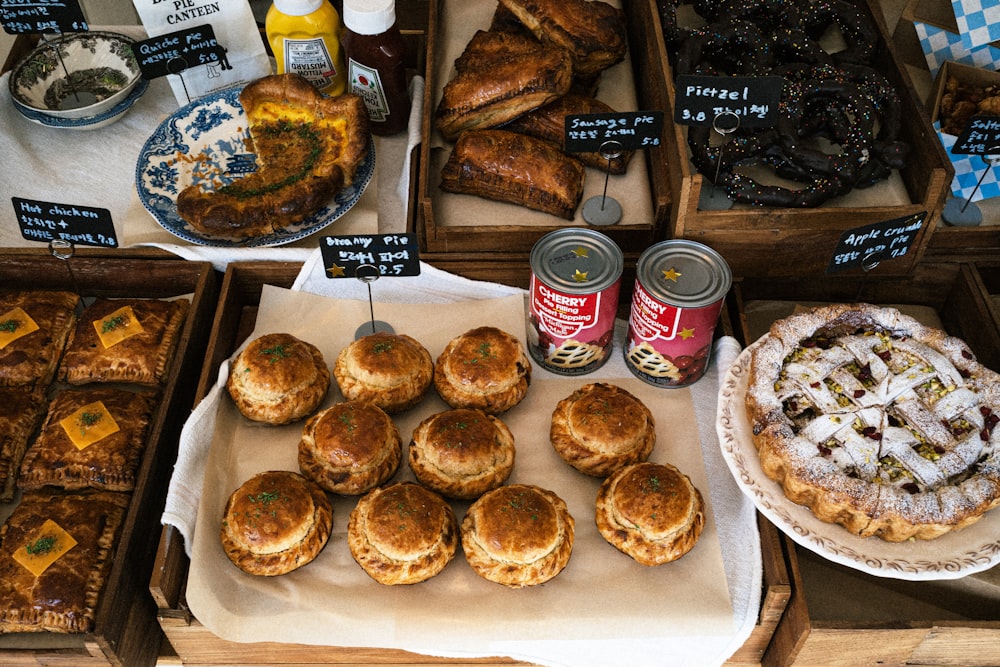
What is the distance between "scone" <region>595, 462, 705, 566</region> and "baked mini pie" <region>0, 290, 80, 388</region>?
1.64m

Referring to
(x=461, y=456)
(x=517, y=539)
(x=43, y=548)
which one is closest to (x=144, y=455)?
(x=43, y=548)

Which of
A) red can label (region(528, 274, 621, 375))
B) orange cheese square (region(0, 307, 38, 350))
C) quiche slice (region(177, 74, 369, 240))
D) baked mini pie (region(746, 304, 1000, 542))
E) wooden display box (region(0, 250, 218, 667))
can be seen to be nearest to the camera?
baked mini pie (region(746, 304, 1000, 542))

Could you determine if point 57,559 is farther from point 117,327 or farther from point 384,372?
point 384,372

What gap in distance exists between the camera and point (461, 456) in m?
2.03

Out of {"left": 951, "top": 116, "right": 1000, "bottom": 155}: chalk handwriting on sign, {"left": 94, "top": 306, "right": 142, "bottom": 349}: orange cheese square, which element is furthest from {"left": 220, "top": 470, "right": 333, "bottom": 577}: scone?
{"left": 951, "top": 116, "right": 1000, "bottom": 155}: chalk handwriting on sign

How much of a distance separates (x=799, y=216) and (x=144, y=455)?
6.22 ft

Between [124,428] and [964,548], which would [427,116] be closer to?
[124,428]

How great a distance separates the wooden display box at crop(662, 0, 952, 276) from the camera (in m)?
2.29

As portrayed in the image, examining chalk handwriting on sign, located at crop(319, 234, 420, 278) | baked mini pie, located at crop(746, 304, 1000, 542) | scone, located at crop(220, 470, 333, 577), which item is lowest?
scone, located at crop(220, 470, 333, 577)

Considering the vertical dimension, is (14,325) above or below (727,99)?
below

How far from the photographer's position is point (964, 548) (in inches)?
72.4

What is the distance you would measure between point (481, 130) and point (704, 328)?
3.22 ft

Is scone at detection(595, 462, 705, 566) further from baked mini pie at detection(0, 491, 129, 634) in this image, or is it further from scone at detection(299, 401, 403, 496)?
baked mini pie at detection(0, 491, 129, 634)

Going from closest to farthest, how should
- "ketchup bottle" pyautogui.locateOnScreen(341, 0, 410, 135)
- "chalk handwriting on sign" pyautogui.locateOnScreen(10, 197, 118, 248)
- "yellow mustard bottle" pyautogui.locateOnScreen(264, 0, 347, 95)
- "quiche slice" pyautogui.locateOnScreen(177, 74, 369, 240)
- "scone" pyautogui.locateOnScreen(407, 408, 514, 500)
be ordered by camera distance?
1. "scone" pyautogui.locateOnScreen(407, 408, 514, 500)
2. "chalk handwriting on sign" pyautogui.locateOnScreen(10, 197, 118, 248)
3. "quiche slice" pyautogui.locateOnScreen(177, 74, 369, 240)
4. "ketchup bottle" pyautogui.locateOnScreen(341, 0, 410, 135)
5. "yellow mustard bottle" pyautogui.locateOnScreen(264, 0, 347, 95)
